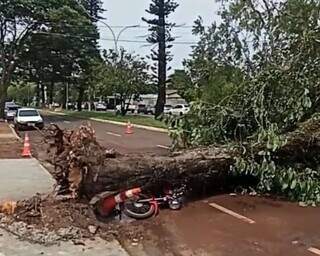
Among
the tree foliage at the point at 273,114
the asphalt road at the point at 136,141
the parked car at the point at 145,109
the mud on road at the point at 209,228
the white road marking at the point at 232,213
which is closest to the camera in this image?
the mud on road at the point at 209,228

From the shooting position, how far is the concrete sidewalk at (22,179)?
11.1 m

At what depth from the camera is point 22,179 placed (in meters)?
13.0

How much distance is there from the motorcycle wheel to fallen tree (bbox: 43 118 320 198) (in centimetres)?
32

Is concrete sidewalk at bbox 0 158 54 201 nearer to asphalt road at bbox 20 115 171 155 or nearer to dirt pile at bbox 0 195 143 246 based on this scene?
dirt pile at bbox 0 195 143 246

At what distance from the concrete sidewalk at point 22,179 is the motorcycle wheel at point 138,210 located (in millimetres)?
2440

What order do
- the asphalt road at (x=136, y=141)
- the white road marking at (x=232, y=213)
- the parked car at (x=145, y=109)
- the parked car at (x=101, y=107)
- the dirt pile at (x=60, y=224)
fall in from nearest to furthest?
the dirt pile at (x=60, y=224) < the white road marking at (x=232, y=213) < the asphalt road at (x=136, y=141) < the parked car at (x=145, y=109) < the parked car at (x=101, y=107)

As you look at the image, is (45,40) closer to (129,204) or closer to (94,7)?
(94,7)

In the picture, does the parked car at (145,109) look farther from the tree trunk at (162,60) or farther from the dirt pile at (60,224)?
the dirt pile at (60,224)

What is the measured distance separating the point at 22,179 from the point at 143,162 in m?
4.46

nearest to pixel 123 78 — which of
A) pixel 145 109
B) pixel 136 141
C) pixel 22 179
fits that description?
pixel 145 109

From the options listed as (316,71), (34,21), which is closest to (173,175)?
(316,71)

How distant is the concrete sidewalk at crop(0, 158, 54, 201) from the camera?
1110cm

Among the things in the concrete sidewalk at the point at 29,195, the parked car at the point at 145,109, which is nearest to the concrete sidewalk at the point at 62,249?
the concrete sidewalk at the point at 29,195

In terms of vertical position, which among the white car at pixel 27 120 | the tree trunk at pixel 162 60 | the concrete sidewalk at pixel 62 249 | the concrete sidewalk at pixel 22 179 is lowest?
the white car at pixel 27 120
